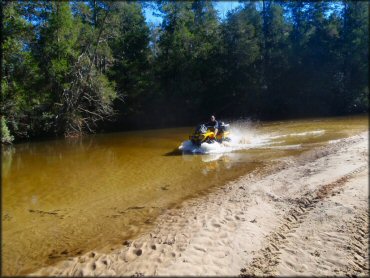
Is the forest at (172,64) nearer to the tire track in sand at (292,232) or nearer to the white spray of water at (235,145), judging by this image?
the white spray of water at (235,145)

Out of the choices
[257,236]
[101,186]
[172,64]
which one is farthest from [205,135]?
[172,64]

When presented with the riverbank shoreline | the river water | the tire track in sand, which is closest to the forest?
the river water

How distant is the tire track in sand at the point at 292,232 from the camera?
5.66m

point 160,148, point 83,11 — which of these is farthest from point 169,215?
point 83,11

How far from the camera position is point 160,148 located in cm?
1873

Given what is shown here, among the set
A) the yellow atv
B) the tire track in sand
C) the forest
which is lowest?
the tire track in sand

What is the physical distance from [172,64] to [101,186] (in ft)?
87.5

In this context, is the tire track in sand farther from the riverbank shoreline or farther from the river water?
the river water

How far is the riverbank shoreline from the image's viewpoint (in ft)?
18.6

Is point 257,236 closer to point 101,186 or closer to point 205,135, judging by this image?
point 101,186

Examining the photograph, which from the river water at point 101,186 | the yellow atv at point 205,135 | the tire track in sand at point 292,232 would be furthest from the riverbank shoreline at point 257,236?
the yellow atv at point 205,135

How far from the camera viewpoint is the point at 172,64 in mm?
36188

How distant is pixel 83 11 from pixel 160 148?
16.2 meters

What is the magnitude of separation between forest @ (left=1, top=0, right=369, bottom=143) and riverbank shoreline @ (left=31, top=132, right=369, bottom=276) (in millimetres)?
16290
